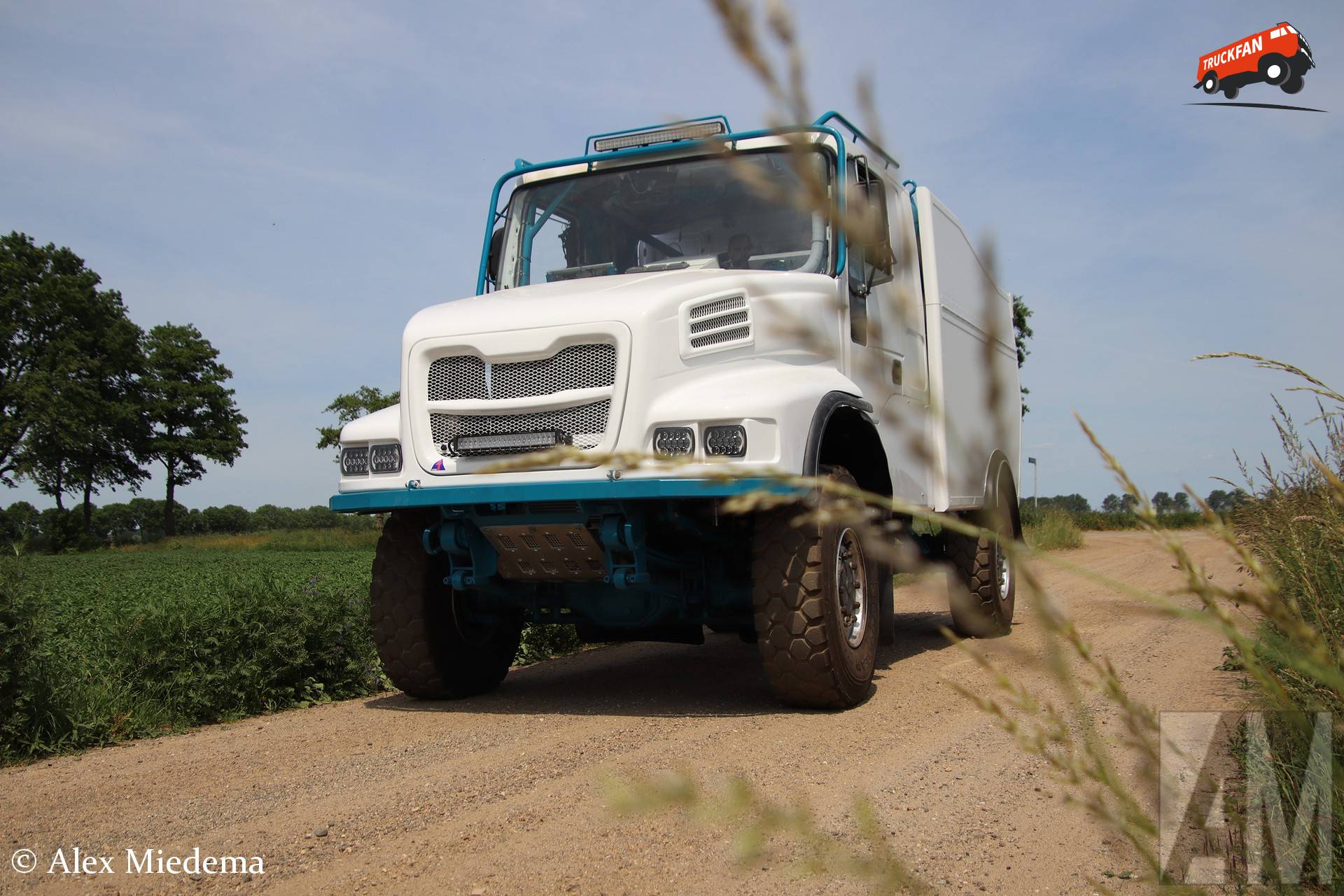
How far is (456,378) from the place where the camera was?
5.48 metres

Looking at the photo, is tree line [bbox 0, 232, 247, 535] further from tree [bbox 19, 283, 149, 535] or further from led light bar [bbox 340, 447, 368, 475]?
led light bar [bbox 340, 447, 368, 475]

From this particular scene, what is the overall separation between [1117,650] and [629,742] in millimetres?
3972

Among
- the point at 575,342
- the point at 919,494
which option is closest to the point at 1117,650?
the point at 919,494

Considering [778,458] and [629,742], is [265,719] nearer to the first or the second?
[629,742]

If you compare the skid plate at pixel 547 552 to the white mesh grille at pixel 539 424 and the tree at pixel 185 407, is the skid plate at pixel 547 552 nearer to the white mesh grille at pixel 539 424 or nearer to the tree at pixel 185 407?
the white mesh grille at pixel 539 424

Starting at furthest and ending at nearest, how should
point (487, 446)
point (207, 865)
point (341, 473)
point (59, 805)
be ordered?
point (341, 473) < point (487, 446) < point (59, 805) < point (207, 865)

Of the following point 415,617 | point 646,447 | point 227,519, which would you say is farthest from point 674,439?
point 227,519

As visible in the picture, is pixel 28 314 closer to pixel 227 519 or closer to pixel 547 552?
pixel 227 519

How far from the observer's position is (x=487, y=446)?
17.2 feet

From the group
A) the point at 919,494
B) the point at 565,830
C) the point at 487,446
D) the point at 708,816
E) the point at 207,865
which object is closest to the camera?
the point at 708,816

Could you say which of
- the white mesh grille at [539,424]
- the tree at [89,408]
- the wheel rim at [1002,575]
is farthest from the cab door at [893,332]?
the tree at [89,408]

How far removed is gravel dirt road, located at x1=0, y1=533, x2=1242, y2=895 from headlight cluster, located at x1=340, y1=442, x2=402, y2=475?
54.5 inches

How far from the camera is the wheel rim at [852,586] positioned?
5.70 metres

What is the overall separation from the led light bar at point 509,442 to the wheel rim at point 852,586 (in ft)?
5.38
